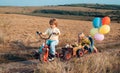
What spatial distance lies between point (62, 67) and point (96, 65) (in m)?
1.35

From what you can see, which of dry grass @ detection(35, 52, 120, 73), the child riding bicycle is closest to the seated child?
the child riding bicycle

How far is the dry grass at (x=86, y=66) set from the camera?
33.7 ft

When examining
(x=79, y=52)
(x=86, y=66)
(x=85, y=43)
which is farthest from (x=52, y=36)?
(x=86, y=66)

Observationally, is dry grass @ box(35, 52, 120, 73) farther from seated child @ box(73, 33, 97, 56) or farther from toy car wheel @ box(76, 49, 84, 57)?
seated child @ box(73, 33, 97, 56)

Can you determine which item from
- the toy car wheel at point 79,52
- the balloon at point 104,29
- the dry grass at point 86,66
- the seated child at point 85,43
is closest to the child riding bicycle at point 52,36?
the toy car wheel at point 79,52

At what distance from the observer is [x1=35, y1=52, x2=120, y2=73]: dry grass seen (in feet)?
33.7

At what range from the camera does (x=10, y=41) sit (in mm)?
20109

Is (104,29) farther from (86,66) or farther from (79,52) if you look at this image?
(86,66)

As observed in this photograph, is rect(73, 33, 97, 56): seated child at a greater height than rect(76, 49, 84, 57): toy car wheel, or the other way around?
rect(73, 33, 97, 56): seated child

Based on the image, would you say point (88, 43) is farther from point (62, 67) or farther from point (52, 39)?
Result: point (62, 67)

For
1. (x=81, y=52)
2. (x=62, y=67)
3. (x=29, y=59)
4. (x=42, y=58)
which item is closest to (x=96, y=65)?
(x=62, y=67)

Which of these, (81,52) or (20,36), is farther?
(20,36)

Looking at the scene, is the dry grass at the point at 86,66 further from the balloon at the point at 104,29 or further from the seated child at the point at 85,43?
the balloon at the point at 104,29

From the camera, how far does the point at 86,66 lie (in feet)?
35.2
